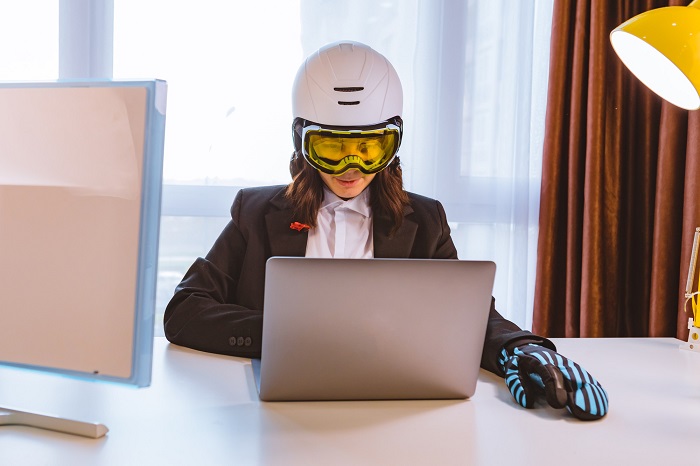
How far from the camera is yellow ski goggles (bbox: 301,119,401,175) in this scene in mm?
1769

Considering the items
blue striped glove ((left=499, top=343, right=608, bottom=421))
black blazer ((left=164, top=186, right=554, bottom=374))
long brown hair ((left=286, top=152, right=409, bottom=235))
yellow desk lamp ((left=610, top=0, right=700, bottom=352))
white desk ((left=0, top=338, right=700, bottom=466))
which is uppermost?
yellow desk lamp ((left=610, top=0, right=700, bottom=352))

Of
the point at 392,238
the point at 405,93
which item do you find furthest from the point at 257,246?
the point at 405,93

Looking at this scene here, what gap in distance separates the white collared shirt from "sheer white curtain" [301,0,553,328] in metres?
0.89

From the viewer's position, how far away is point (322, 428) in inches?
44.8

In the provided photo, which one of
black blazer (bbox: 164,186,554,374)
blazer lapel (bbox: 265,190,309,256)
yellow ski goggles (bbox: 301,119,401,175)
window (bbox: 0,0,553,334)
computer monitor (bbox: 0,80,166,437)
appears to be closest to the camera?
computer monitor (bbox: 0,80,166,437)

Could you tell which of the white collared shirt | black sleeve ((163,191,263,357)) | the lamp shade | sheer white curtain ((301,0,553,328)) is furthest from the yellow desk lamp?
sheer white curtain ((301,0,553,328))

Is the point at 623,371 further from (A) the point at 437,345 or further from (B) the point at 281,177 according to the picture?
(B) the point at 281,177

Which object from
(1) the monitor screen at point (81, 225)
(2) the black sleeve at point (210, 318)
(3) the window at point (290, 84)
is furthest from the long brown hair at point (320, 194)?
(1) the monitor screen at point (81, 225)

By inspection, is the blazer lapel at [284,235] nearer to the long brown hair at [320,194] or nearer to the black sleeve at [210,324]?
the long brown hair at [320,194]

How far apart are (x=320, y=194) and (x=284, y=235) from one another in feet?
0.52

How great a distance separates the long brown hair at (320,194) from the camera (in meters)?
2.10

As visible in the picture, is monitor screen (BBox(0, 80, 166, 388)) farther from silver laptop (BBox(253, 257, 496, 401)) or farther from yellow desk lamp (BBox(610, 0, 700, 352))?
yellow desk lamp (BBox(610, 0, 700, 352))

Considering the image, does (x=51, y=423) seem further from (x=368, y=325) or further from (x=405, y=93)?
(x=405, y=93)

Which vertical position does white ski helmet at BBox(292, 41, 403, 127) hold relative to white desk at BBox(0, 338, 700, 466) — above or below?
above
